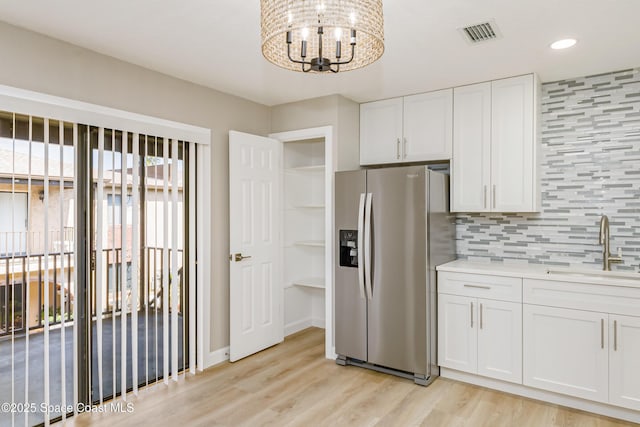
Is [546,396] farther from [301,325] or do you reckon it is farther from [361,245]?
[301,325]

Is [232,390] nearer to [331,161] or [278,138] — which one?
[331,161]

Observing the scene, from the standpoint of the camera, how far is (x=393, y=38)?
2.54m

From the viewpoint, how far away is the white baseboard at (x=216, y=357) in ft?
11.4

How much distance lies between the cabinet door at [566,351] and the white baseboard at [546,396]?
86 mm

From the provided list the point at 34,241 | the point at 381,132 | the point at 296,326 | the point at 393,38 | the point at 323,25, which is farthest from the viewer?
the point at 296,326

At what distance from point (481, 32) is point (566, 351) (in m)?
2.19

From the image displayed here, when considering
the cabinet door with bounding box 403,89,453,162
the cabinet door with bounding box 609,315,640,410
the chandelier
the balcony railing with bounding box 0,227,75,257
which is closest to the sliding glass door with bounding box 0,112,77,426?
the balcony railing with bounding box 0,227,75,257

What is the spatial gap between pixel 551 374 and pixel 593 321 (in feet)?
1.56

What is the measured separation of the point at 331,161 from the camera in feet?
12.3

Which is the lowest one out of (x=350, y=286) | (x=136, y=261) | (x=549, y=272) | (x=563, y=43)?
(x=350, y=286)

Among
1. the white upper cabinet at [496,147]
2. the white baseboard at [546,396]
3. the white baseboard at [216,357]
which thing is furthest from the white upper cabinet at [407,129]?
the white baseboard at [216,357]

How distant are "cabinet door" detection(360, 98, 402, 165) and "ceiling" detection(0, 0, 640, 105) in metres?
0.36

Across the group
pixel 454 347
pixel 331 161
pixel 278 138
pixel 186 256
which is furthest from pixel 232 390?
pixel 278 138

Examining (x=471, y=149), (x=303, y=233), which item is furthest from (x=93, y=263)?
(x=471, y=149)
